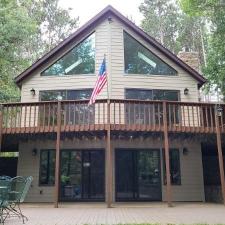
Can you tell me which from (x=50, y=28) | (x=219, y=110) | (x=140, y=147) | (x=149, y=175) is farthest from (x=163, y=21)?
(x=219, y=110)

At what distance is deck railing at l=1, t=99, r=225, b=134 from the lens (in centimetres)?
1139

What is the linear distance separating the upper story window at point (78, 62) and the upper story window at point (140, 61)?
1485 millimetres

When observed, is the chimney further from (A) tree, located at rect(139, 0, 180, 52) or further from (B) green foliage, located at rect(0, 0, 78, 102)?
(A) tree, located at rect(139, 0, 180, 52)

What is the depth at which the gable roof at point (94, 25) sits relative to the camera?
13906 mm

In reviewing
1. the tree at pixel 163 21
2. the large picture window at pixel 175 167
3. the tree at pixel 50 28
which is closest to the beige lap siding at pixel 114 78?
the large picture window at pixel 175 167

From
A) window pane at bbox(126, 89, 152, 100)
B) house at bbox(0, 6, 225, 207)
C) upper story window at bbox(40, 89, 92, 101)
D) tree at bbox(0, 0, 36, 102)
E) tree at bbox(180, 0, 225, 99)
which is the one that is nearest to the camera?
house at bbox(0, 6, 225, 207)

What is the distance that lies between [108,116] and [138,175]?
3.49 m

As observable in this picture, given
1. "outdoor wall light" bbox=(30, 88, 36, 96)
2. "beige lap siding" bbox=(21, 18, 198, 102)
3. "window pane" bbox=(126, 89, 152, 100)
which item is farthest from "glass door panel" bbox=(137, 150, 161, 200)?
"outdoor wall light" bbox=(30, 88, 36, 96)

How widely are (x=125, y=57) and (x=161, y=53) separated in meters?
1.54

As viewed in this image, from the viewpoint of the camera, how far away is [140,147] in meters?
13.6

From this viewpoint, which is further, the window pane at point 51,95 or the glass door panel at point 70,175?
the window pane at point 51,95

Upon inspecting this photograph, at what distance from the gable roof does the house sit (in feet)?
0.14

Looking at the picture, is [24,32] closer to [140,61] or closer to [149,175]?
[140,61]

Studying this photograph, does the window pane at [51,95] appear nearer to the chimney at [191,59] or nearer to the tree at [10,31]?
the tree at [10,31]
